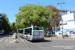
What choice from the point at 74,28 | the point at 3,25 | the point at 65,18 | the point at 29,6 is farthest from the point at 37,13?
the point at 3,25

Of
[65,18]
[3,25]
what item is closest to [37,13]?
[65,18]

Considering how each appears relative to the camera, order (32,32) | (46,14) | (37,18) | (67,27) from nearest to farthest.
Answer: (32,32) → (37,18) → (46,14) → (67,27)

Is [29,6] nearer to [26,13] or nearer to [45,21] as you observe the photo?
[26,13]

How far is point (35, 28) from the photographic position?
2498 centimetres

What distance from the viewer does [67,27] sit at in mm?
55562

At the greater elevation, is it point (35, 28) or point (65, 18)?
point (65, 18)

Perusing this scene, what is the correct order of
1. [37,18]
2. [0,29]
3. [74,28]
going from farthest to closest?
[0,29], [74,28], [37,18]

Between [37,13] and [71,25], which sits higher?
[37,13]

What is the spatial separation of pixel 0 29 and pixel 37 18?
43.2 metres

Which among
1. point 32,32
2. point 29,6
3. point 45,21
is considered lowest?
point 32,32

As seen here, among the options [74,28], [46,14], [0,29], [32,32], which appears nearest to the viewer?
[32,32]

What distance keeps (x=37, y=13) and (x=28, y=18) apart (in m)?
3.01

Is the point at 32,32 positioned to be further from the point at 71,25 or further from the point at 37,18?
the point at 71,25

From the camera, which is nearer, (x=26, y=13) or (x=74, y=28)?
(x=26, y=13)
